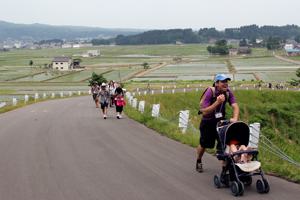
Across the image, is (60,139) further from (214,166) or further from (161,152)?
(214,166)

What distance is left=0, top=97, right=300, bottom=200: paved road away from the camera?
794 centimetres

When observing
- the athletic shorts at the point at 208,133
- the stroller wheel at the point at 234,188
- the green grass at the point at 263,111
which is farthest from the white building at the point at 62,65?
the stroller wheel at the point at 234,188

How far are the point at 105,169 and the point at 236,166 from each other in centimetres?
308

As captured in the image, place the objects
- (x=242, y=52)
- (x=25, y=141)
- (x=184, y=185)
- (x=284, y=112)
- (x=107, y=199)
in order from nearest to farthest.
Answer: (x=107, y=199) < (x=184, y=185) < (x=25, y=141) < (x=284, y=112) < (x=242, y=52)

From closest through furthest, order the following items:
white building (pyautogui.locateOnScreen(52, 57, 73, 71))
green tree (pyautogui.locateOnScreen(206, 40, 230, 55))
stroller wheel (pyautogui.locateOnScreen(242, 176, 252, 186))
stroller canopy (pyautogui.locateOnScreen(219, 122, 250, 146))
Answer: stroller wheel (pyautogui.locateOnScreen(242, 176, 252, 186))
stroller canopy (pyautogui.locateOnScreen(219, 122, 250, 146))
white building (pyautogui.locateOnScreen(52, 57, 73, 71))
green tree (pyautogui.locateOnScreen(206, 40, 230, 55))

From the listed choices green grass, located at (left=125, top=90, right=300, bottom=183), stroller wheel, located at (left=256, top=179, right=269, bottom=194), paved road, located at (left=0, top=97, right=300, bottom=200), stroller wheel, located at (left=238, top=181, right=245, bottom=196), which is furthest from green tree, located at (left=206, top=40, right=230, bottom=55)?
stroller wheel, located at (left=238, top=181, right=245, bottom=196)

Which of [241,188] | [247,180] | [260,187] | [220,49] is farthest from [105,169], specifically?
[220,49]

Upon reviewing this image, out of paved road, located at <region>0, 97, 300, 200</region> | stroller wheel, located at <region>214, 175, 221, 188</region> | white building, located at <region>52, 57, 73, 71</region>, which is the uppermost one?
stroller wheel, located at <region>214, 175, 221, 188</region>

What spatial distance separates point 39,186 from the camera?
28.2 feet

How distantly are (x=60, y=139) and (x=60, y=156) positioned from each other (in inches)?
122

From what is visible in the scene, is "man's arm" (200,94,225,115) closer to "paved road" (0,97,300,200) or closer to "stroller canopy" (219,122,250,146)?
"stroller canopy" (219,122,250,146)

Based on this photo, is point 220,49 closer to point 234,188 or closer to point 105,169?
point 105,169

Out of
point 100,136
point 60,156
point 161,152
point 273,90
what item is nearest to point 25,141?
point 100,136

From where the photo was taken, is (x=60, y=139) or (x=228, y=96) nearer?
(x=228, y=96)
